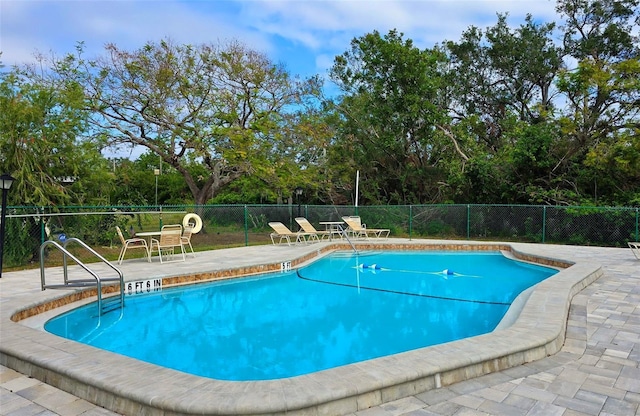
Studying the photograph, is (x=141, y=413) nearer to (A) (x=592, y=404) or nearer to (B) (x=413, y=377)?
(B) (x=413, y=377)

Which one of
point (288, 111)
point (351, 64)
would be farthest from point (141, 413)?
point (351, 64)

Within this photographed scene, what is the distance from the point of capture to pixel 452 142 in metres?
18.0

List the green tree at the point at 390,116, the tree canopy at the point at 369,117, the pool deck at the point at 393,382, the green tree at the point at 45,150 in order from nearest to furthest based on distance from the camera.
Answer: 1. the pool deck at the point at 393,382
2. the green tree at the point at 45,150
3. the tree canopy at the point at 369,117
4. the green tree at the point at 390,116

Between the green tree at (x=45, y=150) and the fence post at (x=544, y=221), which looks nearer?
the green tree at (x=45, y=150)

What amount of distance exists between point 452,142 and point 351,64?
622 centimetres

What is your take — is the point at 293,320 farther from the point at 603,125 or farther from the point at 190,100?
the point at 603,125

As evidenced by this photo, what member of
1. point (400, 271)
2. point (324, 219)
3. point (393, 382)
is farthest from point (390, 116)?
point (393, 382)

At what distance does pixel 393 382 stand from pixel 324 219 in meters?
13.9

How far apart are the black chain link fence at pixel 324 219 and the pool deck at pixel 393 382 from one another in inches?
238

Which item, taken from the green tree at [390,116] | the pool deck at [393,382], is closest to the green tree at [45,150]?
the pool deck at [393,382]

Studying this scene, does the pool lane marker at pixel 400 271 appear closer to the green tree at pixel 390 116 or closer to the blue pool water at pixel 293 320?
the blue pool water at pixel 293 320

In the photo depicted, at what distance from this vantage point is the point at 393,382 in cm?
265

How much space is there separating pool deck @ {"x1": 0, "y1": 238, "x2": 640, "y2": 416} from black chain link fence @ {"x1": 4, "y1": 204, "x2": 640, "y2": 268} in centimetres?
604

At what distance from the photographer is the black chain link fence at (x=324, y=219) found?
30.6 feet
